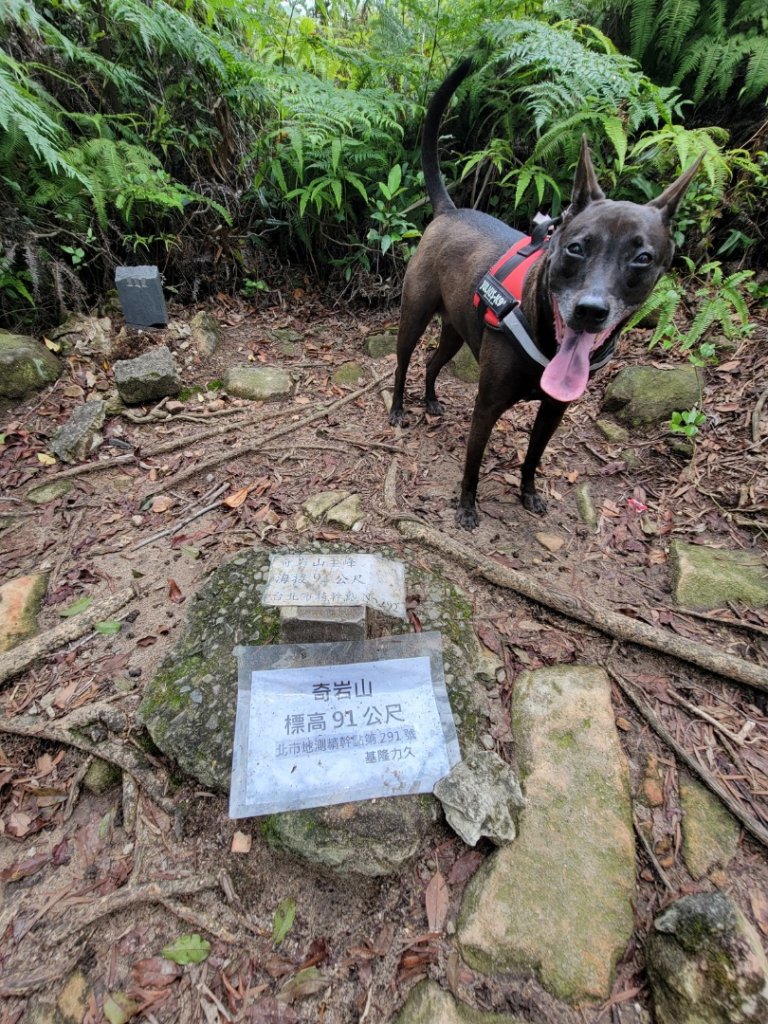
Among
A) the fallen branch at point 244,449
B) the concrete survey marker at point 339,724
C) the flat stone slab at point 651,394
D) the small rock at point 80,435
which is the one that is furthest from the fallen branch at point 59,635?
the flat stone slab at point 651,394

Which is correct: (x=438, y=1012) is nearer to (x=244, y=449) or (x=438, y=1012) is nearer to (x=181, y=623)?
(x=181, y=623)

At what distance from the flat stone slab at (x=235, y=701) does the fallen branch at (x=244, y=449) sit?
985 mm

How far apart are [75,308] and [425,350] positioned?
3153 millimetres

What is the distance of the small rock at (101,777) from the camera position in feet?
5.48

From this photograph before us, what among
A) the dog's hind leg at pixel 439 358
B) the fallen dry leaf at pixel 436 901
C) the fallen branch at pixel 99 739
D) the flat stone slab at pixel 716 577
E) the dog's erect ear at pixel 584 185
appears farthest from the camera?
the dog's hind leg at pixel 439 358

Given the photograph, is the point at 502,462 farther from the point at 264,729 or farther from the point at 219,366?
the point at 219,366

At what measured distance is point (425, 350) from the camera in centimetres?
439

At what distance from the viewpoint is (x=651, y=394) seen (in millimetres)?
3285

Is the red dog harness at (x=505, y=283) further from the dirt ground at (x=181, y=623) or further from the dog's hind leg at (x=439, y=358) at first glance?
the dirt ground at (x=181, y=623)

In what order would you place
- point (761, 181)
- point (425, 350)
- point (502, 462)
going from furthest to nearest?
point (425, 350)
point (761, 181)
point (502, 462)

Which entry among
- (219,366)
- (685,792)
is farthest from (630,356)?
(219,366)

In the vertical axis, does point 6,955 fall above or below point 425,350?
below

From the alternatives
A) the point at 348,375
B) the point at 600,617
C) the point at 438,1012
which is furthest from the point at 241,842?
the point at 348,375

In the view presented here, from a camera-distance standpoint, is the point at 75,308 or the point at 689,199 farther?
the point at 75,308
